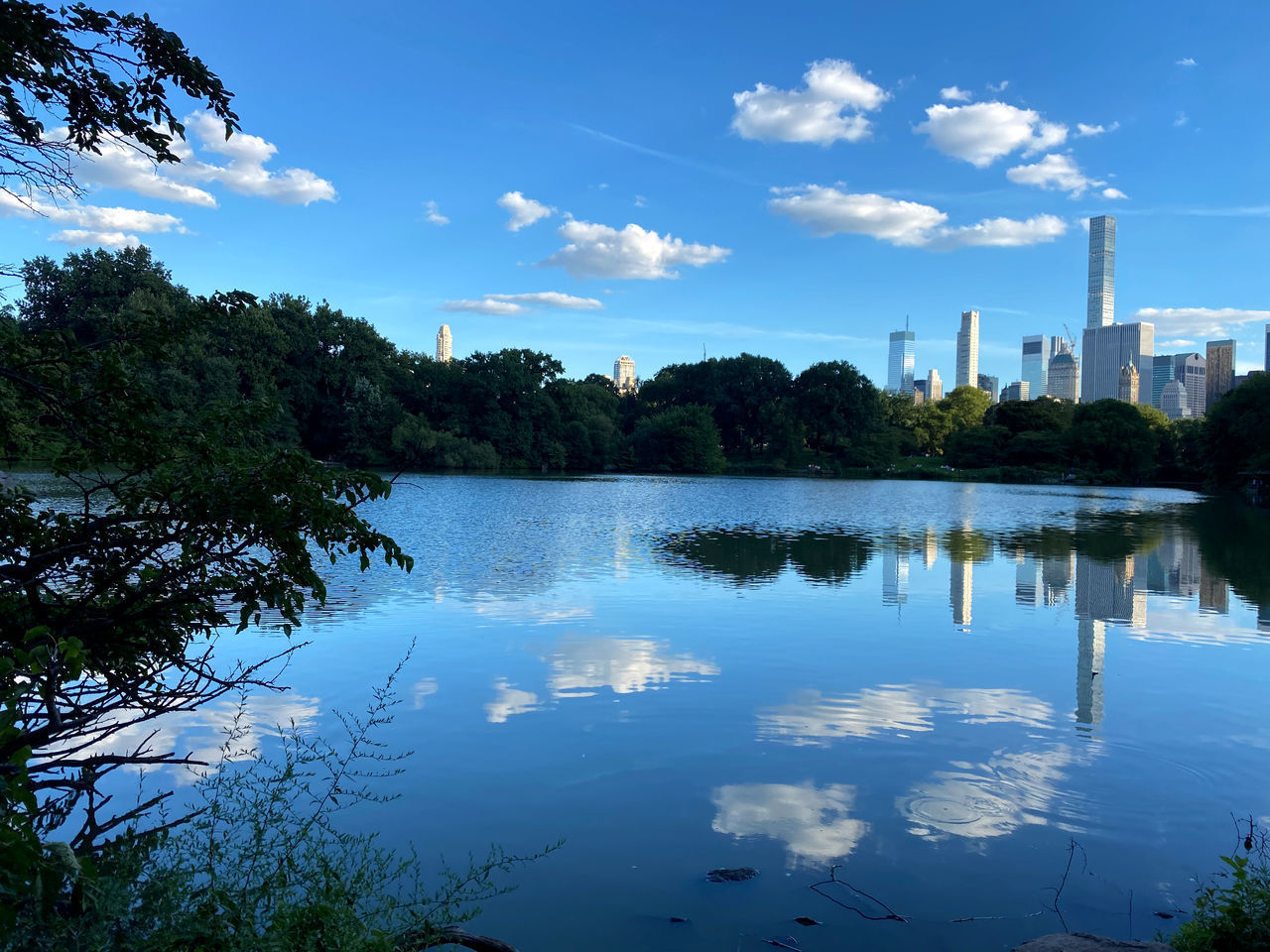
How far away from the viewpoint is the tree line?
A: 55.5 meters

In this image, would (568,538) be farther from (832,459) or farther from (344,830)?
(832,459)

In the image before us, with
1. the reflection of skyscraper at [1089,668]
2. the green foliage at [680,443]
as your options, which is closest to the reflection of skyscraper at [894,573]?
the reflection of skyscraper at [1089,668]

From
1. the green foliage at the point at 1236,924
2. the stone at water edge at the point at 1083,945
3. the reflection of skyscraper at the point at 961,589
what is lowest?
the reflection of skyscraper at the point at 961,589

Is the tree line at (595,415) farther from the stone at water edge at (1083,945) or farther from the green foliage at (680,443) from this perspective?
the stone at water edge at (1083,945)

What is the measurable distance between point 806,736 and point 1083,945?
3.75 metres

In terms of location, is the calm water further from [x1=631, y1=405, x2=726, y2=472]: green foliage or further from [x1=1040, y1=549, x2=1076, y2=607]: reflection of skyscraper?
[x1=631, y1=405, x2=726, y2=472]: green foliage

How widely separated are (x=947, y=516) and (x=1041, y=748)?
95.4ft

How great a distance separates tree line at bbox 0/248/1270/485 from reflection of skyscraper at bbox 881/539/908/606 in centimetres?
3754

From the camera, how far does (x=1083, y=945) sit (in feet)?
12.9

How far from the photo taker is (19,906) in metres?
2.74

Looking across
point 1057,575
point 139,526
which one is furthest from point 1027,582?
point 139,526

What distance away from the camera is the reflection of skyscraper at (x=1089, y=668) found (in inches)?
340

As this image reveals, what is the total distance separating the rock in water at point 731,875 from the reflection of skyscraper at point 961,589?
8.78 m

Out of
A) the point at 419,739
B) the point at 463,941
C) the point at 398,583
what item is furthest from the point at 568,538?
the point at 463,941
